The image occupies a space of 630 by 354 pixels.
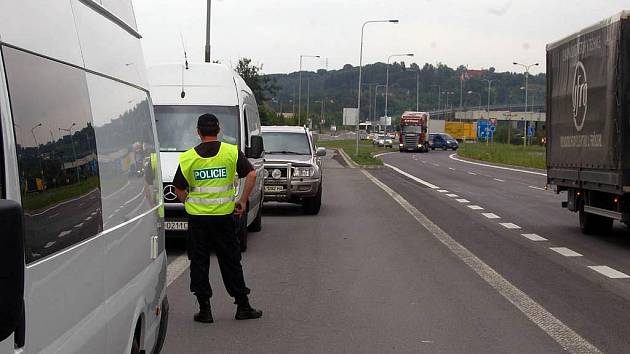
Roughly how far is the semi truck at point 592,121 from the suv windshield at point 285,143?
5.61m

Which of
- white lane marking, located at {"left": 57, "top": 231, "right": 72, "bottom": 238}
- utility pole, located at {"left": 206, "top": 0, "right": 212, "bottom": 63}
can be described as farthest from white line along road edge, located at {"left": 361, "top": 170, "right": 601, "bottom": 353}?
utility pole, located at {"left": 206, "top": 0, "right": 212, "bottom": 63}

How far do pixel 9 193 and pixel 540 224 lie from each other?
16912 mm

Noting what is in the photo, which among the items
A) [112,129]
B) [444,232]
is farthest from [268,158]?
[112,129]

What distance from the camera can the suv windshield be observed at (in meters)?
21.3

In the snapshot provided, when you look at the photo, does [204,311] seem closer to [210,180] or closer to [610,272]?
[210,180]

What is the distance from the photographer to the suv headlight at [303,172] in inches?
792

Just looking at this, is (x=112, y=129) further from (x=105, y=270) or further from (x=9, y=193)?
(x=9, y=193)

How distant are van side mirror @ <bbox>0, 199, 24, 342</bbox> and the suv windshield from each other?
62.0 feet

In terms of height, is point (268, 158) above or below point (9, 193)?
below

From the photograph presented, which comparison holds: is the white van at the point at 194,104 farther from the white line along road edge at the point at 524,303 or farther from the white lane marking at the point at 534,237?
the white lane marking at the point at 534,237

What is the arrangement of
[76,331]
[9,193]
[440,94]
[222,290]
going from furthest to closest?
[440,94], [222,290], [76,331], [9,193]

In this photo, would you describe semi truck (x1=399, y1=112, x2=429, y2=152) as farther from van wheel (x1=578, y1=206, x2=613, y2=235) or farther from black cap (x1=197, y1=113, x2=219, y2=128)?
black cap (x1=197, y1=113, x2=219, y2=128)

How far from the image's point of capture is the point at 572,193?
1689 cm

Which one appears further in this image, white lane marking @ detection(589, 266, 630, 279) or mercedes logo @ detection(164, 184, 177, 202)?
mercedes logo @ detection(164, 184, 177, 202)
